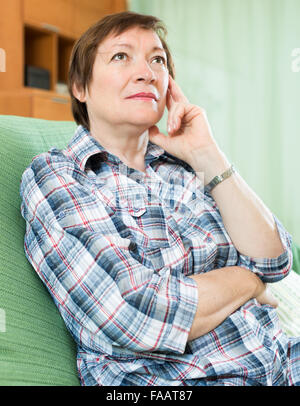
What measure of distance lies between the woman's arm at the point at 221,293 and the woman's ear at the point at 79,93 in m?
0.56

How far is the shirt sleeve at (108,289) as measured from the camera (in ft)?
2.71

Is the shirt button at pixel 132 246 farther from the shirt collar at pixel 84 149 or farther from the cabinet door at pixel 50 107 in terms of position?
the cabinet door at pixel 50 107

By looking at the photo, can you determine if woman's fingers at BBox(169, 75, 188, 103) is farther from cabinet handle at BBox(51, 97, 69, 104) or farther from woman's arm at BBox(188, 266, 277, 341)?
cabinet handle at BBox(51, 97, 69, 104)

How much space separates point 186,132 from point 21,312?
0.57m

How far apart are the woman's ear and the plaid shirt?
174 millimetres

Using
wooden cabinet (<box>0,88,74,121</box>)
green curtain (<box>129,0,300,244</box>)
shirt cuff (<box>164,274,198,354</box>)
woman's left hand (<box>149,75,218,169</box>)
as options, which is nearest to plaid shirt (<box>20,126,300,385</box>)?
shirt cuff (<box>164,274,198,354</box>)

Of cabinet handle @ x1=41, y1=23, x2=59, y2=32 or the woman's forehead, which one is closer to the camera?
the woman's forehead

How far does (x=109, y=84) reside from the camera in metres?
1.11

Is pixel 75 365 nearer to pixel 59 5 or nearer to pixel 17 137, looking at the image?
pixel 17 137

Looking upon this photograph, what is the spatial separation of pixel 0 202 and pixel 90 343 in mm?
350

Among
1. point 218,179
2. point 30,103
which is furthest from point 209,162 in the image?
point 30,103

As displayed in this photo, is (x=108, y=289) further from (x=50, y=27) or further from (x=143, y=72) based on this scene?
(x=50, y=27)

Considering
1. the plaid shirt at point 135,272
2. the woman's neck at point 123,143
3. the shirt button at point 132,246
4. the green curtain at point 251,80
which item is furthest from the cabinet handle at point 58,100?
the shirt button at point 132,246

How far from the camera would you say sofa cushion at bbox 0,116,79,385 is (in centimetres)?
87
